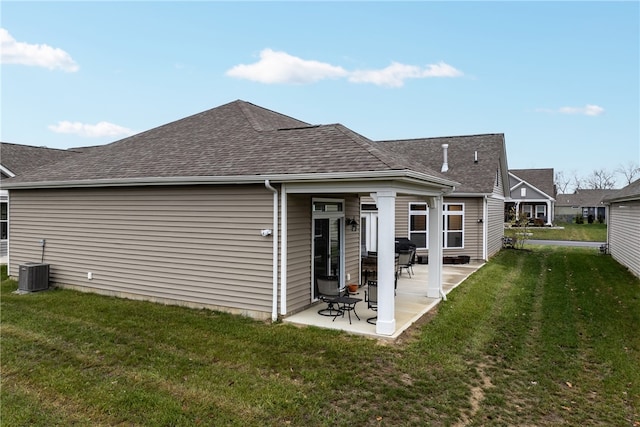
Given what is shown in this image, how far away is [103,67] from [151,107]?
118 inches

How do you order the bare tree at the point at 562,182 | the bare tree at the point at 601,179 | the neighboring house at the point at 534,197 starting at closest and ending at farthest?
1. the neighboring house at the point at 534,197
2. the bare tree at the point at 601,179
3. the bare tree at the point at 562,182

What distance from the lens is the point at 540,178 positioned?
41812 millimetres

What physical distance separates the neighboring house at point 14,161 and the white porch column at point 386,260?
14.3 meters

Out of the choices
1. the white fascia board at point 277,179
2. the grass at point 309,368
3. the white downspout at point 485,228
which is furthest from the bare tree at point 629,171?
the white fascia board at point 277,179

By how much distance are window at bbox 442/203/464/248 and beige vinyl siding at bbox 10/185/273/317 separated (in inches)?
416

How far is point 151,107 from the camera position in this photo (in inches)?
689

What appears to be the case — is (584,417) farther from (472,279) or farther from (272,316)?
(472,279)

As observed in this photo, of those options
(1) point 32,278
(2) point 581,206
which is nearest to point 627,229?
(1) point 32,278

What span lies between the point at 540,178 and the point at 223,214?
41942 mm

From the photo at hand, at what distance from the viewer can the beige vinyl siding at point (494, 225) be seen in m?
17.1

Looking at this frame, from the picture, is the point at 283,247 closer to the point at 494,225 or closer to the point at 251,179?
the point at 251,179

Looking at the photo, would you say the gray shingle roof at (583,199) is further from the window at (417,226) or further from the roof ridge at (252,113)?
the roof ridge at (252,113)

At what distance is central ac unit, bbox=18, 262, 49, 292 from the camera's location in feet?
32.2

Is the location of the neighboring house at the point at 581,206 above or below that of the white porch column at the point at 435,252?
above
